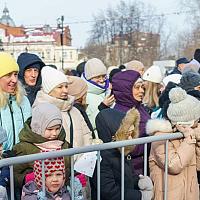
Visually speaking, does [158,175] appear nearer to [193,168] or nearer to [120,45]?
[193,168]

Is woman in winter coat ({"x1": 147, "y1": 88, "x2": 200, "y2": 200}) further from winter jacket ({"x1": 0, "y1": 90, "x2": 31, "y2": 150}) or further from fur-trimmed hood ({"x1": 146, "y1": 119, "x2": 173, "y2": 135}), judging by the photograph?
winter jacket ({"x1": 0, "y1": 90, "x2": 31, "y2": 150})

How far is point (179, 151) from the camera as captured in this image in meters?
3.20

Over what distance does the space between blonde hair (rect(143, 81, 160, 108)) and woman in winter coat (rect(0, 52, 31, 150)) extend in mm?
2149

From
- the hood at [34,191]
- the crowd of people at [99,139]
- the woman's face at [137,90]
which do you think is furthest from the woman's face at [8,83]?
the hood at [34,191]

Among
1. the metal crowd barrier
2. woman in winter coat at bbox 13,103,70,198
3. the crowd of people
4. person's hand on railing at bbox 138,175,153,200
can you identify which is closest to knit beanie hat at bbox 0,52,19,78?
the crowd of people

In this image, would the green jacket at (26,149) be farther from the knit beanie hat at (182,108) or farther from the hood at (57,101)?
the knit beanie hat at (182,108)

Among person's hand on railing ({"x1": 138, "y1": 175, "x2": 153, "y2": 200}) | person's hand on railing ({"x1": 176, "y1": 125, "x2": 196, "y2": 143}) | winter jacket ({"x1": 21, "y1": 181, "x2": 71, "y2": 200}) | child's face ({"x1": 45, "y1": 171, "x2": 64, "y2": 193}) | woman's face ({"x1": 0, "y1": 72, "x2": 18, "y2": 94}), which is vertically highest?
woman's face ({"x1": 0, "y1": 72, "x2": 18, "y2": 94})

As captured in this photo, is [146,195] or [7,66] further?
[7,66]

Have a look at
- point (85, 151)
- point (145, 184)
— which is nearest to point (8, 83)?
point (85, 151)

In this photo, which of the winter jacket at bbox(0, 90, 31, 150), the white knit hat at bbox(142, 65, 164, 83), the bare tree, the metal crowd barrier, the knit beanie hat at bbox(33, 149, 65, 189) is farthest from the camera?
the bare tree

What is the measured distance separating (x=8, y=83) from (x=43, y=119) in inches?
32.0

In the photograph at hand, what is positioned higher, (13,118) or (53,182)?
(13,118)

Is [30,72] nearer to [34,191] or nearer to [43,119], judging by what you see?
[43,119]

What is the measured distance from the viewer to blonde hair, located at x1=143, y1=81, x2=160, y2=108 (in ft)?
18.3
